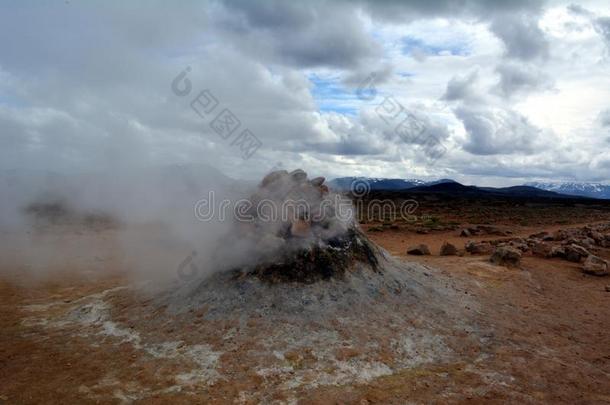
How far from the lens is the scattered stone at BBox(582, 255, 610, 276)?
979cm

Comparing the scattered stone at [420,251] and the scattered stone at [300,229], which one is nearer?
the scattered stone at [300,229]

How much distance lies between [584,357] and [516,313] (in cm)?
158

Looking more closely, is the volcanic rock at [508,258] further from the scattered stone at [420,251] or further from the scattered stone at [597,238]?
the scattered stone at [597,238]

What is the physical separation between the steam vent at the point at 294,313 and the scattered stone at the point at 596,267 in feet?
13.4

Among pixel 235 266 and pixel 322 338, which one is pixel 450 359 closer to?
pixel 322 338

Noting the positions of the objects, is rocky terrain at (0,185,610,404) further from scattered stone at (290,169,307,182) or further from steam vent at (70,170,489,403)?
scattered stone at (290,169,307,182)

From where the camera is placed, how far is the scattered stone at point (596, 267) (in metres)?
9.79

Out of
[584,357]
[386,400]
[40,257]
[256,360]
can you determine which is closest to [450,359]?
[386,400]

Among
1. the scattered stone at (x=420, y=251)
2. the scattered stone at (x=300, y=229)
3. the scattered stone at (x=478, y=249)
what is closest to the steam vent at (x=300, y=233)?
the scattered stone at (x=300, y=229)

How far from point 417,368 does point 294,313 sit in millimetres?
1810

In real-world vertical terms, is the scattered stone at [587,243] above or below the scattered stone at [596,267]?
above

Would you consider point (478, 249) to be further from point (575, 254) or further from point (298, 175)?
point (298, 175)

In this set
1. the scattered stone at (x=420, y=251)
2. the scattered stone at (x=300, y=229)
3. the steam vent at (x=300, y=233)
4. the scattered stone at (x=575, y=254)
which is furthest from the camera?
the scattered stone at (x=420, y=251)

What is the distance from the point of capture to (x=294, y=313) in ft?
19.8
